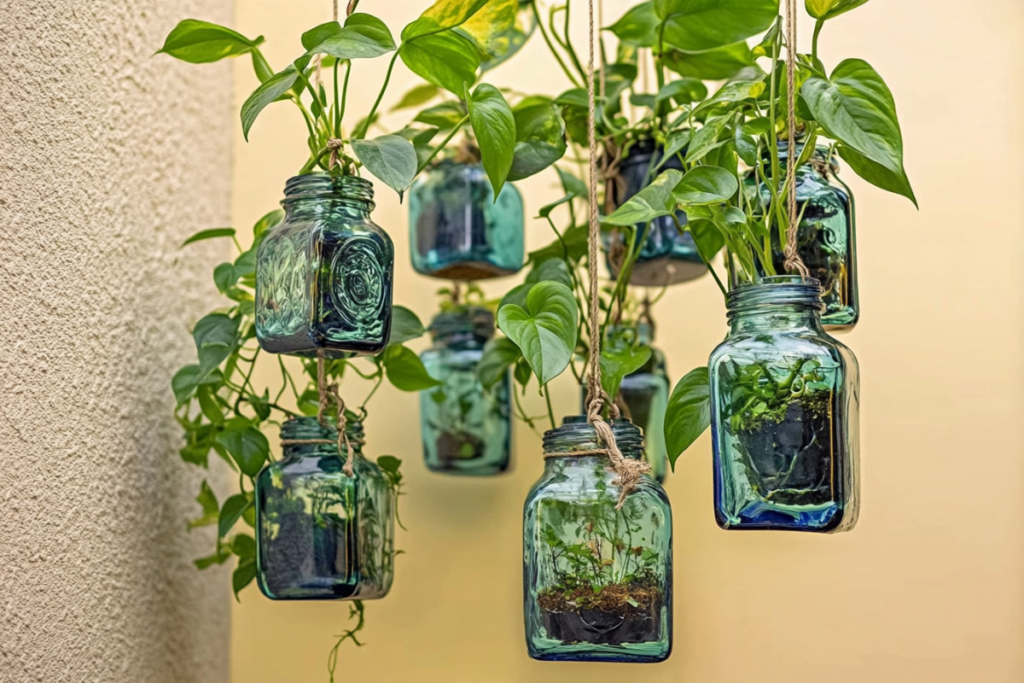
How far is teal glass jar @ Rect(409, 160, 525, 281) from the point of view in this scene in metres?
1.23

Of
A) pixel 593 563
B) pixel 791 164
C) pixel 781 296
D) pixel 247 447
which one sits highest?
pixel 791 164

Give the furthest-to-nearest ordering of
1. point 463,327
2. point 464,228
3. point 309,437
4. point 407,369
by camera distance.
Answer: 1. point 463,327
2. point 464,228
3. point 407,369
4. point 309,437

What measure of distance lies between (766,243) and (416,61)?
35 cm

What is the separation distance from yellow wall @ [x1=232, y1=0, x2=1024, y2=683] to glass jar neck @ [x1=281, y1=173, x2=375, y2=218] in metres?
0.52

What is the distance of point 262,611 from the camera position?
1.40 meters

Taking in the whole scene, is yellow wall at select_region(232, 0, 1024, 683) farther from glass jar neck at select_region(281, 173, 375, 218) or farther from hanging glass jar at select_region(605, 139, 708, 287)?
glass jar neck at select_region(281, 173, 375, 218)

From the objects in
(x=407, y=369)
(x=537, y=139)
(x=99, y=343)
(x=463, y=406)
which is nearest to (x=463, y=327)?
(x=463, y=406)

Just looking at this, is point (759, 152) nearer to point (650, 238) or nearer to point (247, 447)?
point (650, 238)

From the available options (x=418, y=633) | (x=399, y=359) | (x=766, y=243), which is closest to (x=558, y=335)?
(x=766, y=243)

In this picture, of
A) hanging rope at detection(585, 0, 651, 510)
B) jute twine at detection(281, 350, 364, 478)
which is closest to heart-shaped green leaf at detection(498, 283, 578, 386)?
hanging rope at detection(585, 0, 651, 510)

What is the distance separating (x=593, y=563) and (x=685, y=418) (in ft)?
0.54

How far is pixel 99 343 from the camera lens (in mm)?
1066

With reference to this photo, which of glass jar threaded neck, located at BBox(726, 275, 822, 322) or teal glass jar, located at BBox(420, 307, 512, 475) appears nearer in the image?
glass jar threaded neck, located at BBox(726, 275, 822, 322)

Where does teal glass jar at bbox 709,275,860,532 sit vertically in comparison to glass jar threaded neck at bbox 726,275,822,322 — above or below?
Answer: below
